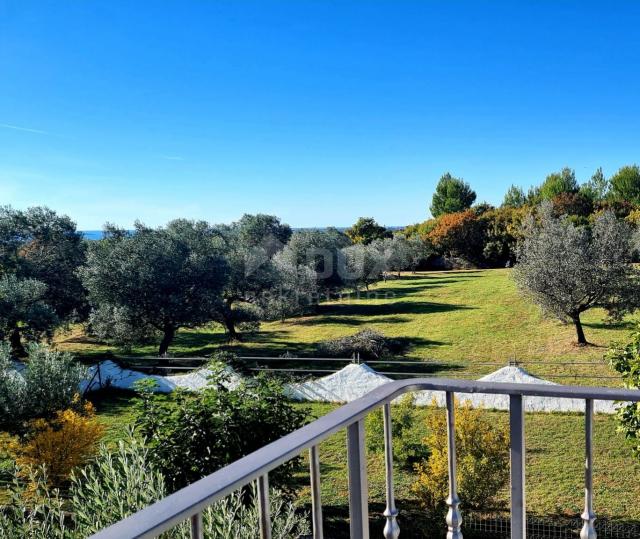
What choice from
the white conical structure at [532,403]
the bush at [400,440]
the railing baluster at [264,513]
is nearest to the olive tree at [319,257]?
the white conical structure at [532,403]

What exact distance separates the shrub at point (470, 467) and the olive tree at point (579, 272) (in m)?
10.3

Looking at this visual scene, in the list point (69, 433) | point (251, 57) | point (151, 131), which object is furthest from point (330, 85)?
point (69, 433)

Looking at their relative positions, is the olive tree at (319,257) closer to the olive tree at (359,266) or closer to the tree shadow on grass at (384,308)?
the olive tree at (359,266)

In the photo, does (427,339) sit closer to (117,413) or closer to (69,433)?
(117,413)

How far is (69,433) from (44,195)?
16.0 metres

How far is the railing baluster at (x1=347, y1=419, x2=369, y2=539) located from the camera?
4.35 ft

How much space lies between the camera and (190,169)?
25.8m

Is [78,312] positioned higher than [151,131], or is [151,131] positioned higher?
[151,131]

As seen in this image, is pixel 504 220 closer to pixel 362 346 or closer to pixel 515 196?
pixel 515 196

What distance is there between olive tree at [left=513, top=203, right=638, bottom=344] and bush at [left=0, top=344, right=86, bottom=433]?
1396cm

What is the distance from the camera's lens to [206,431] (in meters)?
5.86

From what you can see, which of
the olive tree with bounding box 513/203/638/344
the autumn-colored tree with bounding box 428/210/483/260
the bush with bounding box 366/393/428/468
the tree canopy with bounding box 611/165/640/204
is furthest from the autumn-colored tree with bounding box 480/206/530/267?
the bush with bounding box 366/393/428/468

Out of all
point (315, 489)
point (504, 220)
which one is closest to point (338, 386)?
point (315, 489)

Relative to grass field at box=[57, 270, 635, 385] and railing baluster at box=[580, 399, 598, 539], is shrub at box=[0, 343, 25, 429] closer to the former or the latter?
grass field at box=[57, 270, 635, 385]
